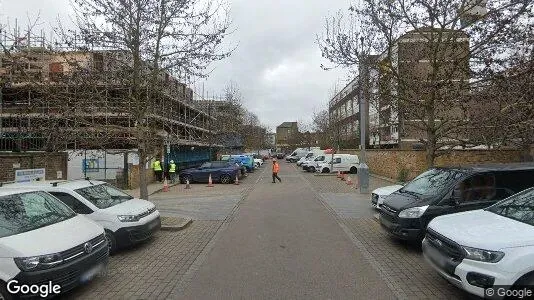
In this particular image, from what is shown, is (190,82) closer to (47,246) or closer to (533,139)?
(47,246)

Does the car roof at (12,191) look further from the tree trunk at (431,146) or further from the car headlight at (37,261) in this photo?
the tree trunk at (431,146)

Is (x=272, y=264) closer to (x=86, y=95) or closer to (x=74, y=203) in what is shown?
(x=74, y=203)

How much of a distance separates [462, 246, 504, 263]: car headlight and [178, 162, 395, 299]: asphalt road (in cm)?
119

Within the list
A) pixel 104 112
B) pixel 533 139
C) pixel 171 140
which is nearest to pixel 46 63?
pixel 104 112

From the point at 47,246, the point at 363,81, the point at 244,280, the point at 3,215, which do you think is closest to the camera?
the point at 47,246

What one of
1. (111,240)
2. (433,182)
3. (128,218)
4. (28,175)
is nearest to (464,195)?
(433,182)

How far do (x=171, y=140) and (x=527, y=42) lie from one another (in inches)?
419

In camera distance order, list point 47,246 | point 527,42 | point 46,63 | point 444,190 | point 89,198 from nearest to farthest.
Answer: point 47,246
point 444,190
point 89,198
point 527,42
point 46,63

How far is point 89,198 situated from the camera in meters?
8.84

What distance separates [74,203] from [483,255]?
7378mm

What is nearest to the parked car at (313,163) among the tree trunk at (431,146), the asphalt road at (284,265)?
the tree trunk at (431,146)

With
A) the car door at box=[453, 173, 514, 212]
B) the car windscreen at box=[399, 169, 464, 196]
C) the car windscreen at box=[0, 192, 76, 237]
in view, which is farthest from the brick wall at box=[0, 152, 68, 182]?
the car door at box=[453, 173, 514, 212]

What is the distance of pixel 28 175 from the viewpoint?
13.1 metres

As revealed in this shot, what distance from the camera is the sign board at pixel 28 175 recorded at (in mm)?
12453
